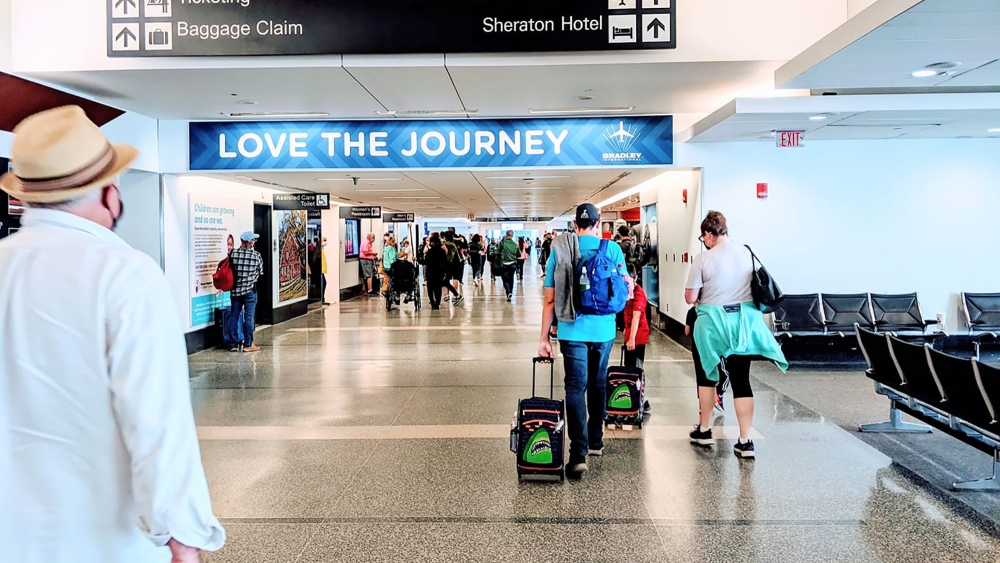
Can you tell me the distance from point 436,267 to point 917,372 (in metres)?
11.6

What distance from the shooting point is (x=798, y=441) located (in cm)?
511

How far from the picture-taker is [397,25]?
5.52m

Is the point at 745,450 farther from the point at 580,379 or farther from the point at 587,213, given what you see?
the point at 587,213

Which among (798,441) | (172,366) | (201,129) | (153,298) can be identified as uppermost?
(201,129)

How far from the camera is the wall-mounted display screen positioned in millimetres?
18250

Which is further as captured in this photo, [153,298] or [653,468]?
[653,468]

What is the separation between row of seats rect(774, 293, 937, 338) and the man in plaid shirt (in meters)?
7.12

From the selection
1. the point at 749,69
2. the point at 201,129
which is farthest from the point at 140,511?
the point at 201,129

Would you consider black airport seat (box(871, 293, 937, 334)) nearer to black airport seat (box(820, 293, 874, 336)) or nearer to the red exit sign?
black airport seat (box(820, 293, 874, 336))

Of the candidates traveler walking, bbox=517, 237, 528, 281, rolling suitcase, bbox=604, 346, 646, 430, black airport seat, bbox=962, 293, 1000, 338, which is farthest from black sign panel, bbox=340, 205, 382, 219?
black airport seat, bbox=962, 293, 1000, 338

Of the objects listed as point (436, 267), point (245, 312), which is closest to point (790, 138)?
point (245, 312)

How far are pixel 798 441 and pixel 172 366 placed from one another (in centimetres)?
485

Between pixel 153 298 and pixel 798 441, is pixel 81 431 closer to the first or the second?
pixel 153 298

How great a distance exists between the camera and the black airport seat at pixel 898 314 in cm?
829
